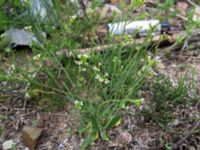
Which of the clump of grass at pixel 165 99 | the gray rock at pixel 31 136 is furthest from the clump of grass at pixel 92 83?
the gray rock at pixel 31 136

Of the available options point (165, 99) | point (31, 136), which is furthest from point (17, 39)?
point (165, 99)

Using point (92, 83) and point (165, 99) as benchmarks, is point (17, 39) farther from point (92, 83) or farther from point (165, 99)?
point (165, 99)

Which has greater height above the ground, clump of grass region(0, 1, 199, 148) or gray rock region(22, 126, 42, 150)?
clump of grass region(0, 1, 199, 148)

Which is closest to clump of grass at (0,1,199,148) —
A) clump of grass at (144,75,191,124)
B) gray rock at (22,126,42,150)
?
clump of grass at (144,75,191,124)

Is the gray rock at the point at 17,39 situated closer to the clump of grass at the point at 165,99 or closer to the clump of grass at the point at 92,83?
the clump of grass at the point at 92,83

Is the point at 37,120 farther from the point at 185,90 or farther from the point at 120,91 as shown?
the point at 185,90

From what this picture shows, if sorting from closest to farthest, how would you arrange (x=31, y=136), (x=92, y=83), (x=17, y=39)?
(x=31, y=136), (x=92, y=83), (x=17, y=39)

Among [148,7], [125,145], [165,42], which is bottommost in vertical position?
[125,145]

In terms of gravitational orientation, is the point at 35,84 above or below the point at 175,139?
above

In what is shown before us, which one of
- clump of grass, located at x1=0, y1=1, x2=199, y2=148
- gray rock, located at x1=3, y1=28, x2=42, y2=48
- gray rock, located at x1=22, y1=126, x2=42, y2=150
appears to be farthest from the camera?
gray rock, located at x1=3, y1=28, x2=42, y2=48

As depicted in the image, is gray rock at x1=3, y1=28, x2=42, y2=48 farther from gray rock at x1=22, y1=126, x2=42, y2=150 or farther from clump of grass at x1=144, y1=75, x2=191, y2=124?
clump of grass at x1=144, y1=75, x2=191, y2=124

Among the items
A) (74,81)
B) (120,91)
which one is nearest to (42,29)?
(74,81)
